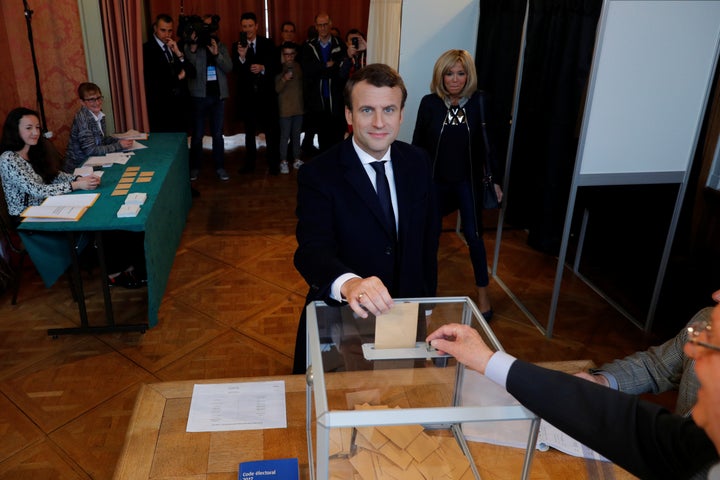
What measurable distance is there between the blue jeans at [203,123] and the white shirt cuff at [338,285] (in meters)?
4.86

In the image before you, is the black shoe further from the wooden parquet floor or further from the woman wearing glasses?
the woman wearing glasses

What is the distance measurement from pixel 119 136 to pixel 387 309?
4168 millimetres

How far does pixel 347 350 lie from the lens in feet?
4.15

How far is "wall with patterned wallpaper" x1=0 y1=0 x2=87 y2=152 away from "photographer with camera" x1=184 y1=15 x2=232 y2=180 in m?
1.08

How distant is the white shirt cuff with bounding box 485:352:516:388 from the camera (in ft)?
3.65

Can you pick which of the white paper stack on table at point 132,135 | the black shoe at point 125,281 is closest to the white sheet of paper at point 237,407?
the black shoe at point 125,281

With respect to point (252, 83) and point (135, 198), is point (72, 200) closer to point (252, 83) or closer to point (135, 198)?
point (135, 198)

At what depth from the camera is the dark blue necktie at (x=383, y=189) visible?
5.89ft

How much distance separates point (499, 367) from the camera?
1126 mm

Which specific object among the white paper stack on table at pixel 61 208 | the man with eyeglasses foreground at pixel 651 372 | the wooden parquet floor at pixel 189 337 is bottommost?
the wooden parquet floor at pixel 189 337

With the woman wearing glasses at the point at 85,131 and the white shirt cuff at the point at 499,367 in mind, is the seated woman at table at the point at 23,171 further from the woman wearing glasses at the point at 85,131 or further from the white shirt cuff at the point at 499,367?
the white shirt cuff at the point at 499,367

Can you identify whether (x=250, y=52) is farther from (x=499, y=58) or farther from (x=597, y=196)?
(x=597, y=196)

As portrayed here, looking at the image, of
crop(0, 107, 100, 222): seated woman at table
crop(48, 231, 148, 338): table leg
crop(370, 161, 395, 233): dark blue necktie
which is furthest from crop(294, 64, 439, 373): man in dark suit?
crop(0, 107, 100, 222): seated woman at table

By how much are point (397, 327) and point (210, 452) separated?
0.55 metres
